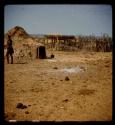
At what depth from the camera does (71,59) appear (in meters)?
5.20

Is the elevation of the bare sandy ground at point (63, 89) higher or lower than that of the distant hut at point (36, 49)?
lower

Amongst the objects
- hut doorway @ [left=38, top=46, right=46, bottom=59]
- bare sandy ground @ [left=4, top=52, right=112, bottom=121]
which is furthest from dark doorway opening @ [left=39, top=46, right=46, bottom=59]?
bare sandy ground @ [left=4, top=52, right=112, bottom=121]

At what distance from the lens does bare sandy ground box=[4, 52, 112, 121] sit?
473 cm

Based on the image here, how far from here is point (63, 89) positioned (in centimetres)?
519

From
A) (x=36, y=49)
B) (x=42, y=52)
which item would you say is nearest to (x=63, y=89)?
(x=42, y=52)

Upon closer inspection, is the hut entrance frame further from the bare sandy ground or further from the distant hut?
the bare sandy ground

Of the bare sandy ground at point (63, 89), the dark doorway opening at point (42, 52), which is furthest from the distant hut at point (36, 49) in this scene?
the bare sandy ground at point (63, 89)

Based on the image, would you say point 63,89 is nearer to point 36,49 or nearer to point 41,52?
point 41,52

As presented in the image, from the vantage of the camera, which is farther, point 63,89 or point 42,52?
point 42,52

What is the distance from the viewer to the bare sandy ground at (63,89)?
15.5 ft

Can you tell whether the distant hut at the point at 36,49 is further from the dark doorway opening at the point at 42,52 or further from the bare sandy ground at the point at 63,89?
the bare sandy ground at the point at 63,89
